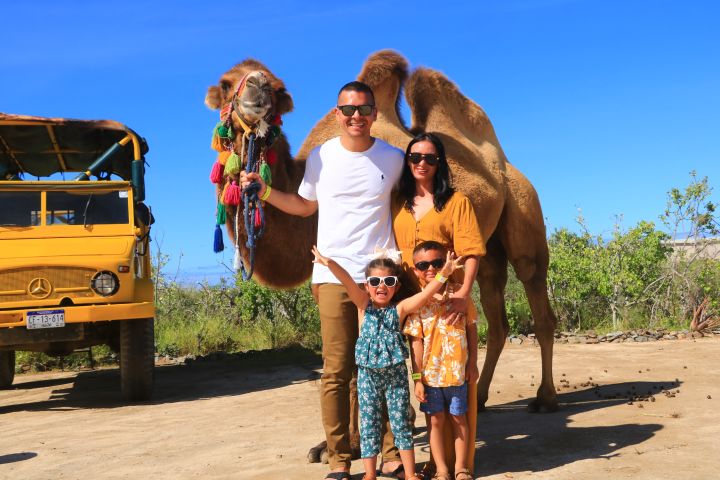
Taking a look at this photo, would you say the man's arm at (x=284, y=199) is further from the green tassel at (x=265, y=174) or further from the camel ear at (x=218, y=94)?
the camel ear at (x=218, y=94)

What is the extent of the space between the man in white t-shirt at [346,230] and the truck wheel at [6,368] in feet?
22.2

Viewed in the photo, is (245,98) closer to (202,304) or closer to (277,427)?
(277,427)

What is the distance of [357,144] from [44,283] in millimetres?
4920

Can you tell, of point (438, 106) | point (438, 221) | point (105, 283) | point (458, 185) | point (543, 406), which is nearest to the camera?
point (438, 221)

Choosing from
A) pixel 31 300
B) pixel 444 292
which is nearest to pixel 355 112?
pixel 444 292

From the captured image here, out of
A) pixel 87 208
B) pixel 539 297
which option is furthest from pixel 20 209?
pixel 539 297

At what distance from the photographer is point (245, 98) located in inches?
209

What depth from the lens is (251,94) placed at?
5316mm

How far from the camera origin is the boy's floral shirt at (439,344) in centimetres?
412

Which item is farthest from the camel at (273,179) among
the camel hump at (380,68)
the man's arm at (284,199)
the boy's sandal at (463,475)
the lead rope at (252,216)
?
the boy's sandal at (463,475)

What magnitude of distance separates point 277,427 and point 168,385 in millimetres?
3451

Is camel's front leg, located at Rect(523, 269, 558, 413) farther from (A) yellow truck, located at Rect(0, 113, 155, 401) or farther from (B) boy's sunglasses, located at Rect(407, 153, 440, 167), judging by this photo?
(A) yellow truck, located at Rect(0, 113, 155, 401)

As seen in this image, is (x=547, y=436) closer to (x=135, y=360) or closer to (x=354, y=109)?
(x=354, y=109)

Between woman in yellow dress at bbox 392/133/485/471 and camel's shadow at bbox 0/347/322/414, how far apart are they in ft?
15.1
